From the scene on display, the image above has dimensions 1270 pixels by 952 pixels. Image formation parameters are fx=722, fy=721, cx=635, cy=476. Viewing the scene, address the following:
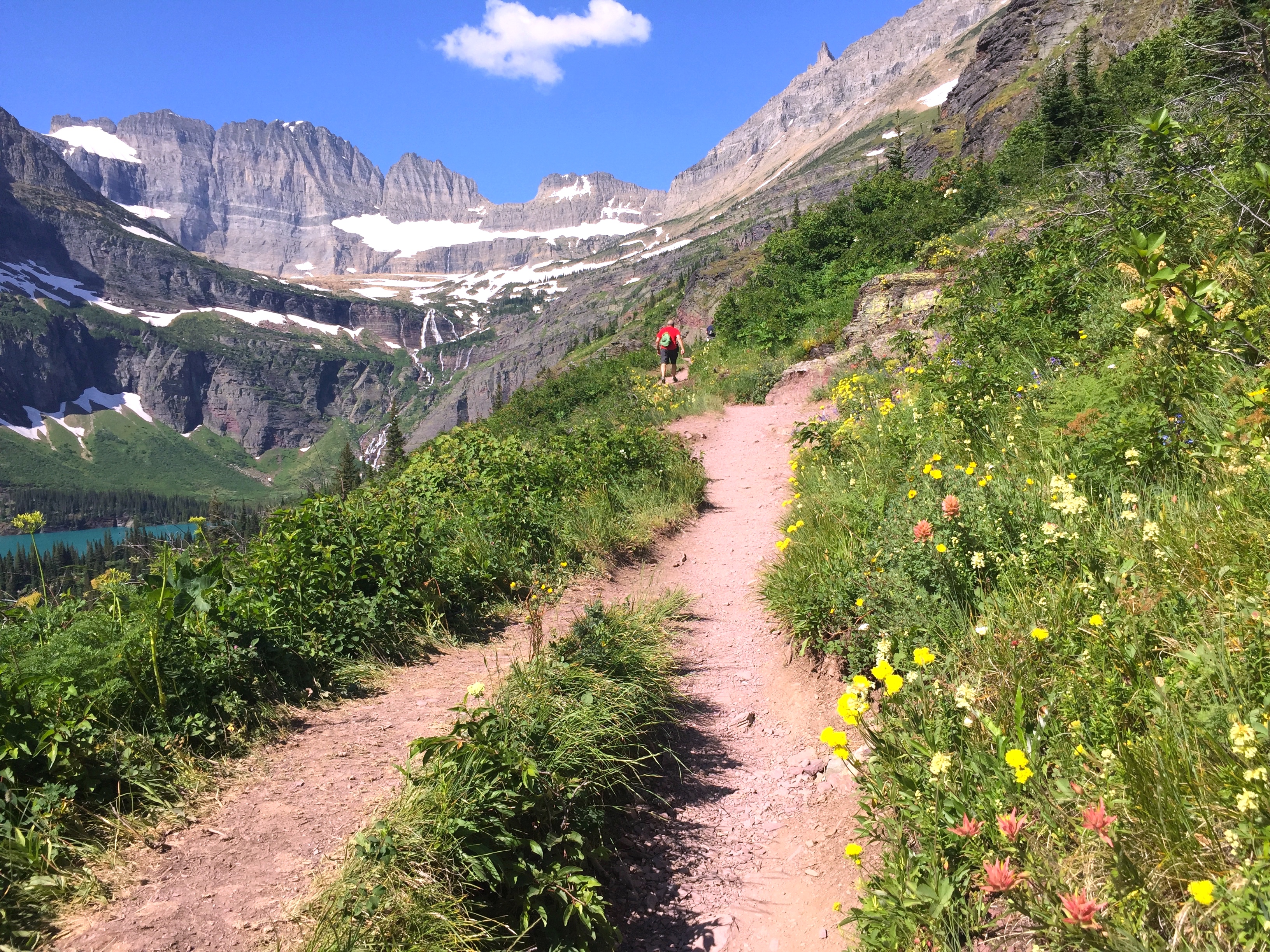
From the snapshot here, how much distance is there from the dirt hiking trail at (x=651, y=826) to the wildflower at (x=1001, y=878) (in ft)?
3.35

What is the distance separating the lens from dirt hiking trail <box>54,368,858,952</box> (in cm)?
280

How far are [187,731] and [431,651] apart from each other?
201cm

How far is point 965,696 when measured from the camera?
9.64 ft

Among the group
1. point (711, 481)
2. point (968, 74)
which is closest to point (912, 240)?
point (711, 481)

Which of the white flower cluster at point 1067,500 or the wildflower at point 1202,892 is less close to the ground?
the white flower cluster at point 1067,500

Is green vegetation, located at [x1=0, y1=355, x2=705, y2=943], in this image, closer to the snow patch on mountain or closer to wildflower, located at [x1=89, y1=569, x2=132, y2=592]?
wildflower, located at [x1=89, y1=569, x2=132, y2=592]

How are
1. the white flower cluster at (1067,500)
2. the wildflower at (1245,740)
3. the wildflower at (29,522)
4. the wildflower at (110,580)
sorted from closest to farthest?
1. the wildflower at (1245,740)
2. the white flower cluster at (1067,500)
3. the wildflower at (29,522)
4. the wildflower at (110,580)

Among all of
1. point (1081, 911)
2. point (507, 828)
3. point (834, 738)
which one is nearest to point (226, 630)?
point (507, 828)

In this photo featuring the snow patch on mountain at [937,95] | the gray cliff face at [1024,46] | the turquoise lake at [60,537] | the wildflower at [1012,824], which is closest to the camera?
the wildflower at [1012,824]

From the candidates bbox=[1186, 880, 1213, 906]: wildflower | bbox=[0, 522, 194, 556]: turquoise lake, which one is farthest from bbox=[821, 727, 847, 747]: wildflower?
bbox=[0, 522, 194, 556]: turquoise lake

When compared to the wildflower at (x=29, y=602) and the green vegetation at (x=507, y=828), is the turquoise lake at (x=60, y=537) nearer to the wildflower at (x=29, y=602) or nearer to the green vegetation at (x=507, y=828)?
the wildflower at (x=29, y=602)

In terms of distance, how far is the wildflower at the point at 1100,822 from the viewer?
228cm

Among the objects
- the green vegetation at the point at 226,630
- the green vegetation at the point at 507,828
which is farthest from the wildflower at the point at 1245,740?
the green vegetation at the point at 226,630

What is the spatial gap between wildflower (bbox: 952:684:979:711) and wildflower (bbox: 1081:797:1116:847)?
22.4 inches
